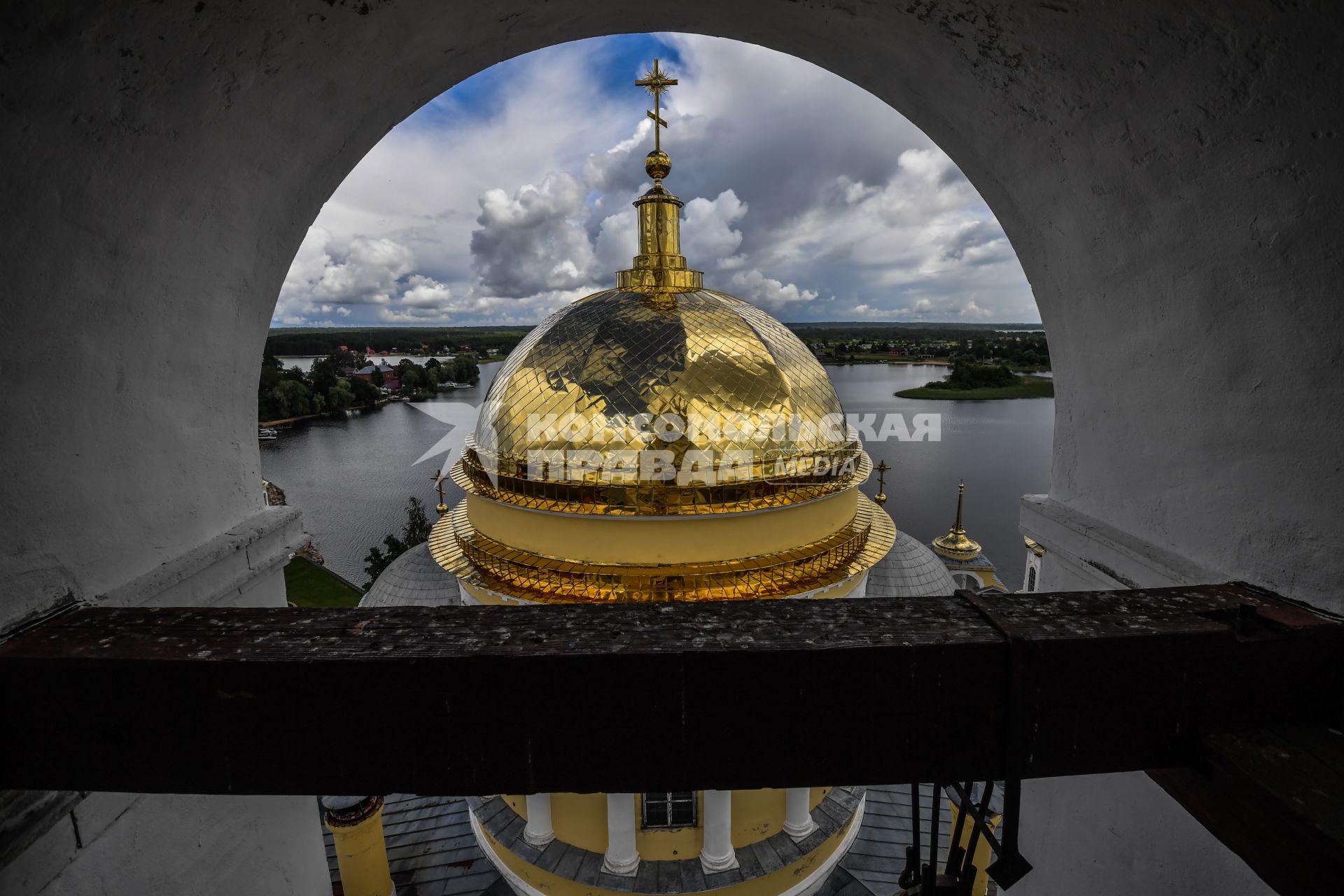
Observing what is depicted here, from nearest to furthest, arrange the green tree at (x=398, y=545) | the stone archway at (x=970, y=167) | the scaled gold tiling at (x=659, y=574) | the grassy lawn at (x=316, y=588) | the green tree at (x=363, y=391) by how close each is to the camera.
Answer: the stone archway at (x=970, y=167) < the scaled gold tiling at (x=659, y=574) < the grassy lawn at (x=316, y=588) < the green tree at (x=398, y=545) < the green tree at (x=363, y=391)

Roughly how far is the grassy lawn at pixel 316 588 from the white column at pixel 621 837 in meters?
16.9

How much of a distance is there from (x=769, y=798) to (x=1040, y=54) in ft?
25.3

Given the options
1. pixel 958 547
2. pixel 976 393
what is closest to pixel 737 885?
pixel 958 547

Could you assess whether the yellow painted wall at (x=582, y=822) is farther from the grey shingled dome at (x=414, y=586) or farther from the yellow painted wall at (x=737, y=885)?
the grey shingled dome at (x=414, y=586)

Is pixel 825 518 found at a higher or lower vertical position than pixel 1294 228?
lower

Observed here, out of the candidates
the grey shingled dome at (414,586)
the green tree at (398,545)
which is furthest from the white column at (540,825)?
the green tree at (398,545)

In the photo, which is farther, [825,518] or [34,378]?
[825,518]

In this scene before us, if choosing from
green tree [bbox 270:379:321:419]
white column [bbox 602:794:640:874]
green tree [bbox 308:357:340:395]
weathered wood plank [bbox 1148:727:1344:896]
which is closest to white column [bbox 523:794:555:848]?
white column [bbox 602:794:640:874]

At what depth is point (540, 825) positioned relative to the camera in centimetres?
746

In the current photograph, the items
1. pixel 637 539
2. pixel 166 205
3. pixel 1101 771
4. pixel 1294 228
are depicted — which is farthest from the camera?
pixel 637 539

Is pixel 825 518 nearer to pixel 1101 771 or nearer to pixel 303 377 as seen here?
pixel 1101 771

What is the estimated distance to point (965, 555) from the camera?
1828cm

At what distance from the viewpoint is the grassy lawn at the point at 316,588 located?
2155cm

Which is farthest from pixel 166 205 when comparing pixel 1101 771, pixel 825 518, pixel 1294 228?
pixel 825 518
